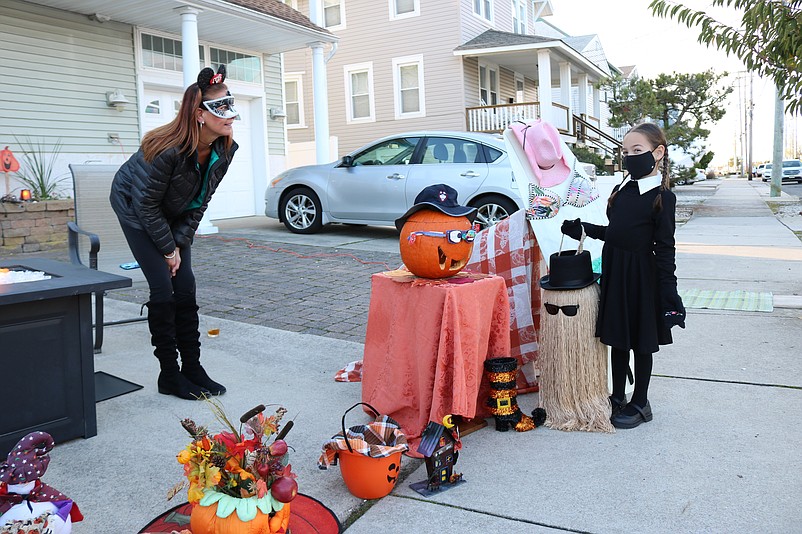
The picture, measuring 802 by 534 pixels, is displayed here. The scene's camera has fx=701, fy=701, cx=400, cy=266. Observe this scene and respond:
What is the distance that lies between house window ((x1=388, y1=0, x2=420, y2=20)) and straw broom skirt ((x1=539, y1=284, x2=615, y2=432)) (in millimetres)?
17250

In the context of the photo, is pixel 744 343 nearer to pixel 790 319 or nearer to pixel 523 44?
pixel 790 319

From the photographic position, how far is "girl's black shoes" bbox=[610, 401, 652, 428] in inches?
137

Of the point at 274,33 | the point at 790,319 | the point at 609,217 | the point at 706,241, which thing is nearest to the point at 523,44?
the point at 274,33

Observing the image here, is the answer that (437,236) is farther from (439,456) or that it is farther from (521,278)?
(439,456)

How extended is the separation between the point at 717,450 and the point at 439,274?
1494 mm

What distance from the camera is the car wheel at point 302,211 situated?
1082 cm

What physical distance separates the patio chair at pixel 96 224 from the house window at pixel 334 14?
16176mm

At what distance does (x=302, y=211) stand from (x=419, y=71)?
32.3 feet

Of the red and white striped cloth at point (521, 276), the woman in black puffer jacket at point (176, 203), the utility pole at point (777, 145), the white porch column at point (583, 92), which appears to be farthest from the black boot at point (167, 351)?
the white porch column at point (583, 92)

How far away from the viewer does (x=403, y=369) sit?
11.2 ft

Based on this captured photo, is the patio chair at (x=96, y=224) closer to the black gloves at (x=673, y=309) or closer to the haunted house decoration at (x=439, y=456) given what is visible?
the haunted house decoration at (x=439, y=456)

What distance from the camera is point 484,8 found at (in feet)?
68.1

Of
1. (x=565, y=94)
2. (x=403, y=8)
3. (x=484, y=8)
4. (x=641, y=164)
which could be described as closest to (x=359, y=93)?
(x=403, y=8)


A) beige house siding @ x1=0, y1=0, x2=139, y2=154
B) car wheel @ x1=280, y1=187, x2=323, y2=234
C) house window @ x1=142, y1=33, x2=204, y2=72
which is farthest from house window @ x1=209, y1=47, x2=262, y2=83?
car wheel @ x1=280, y1=187, x2=323, y2=234
